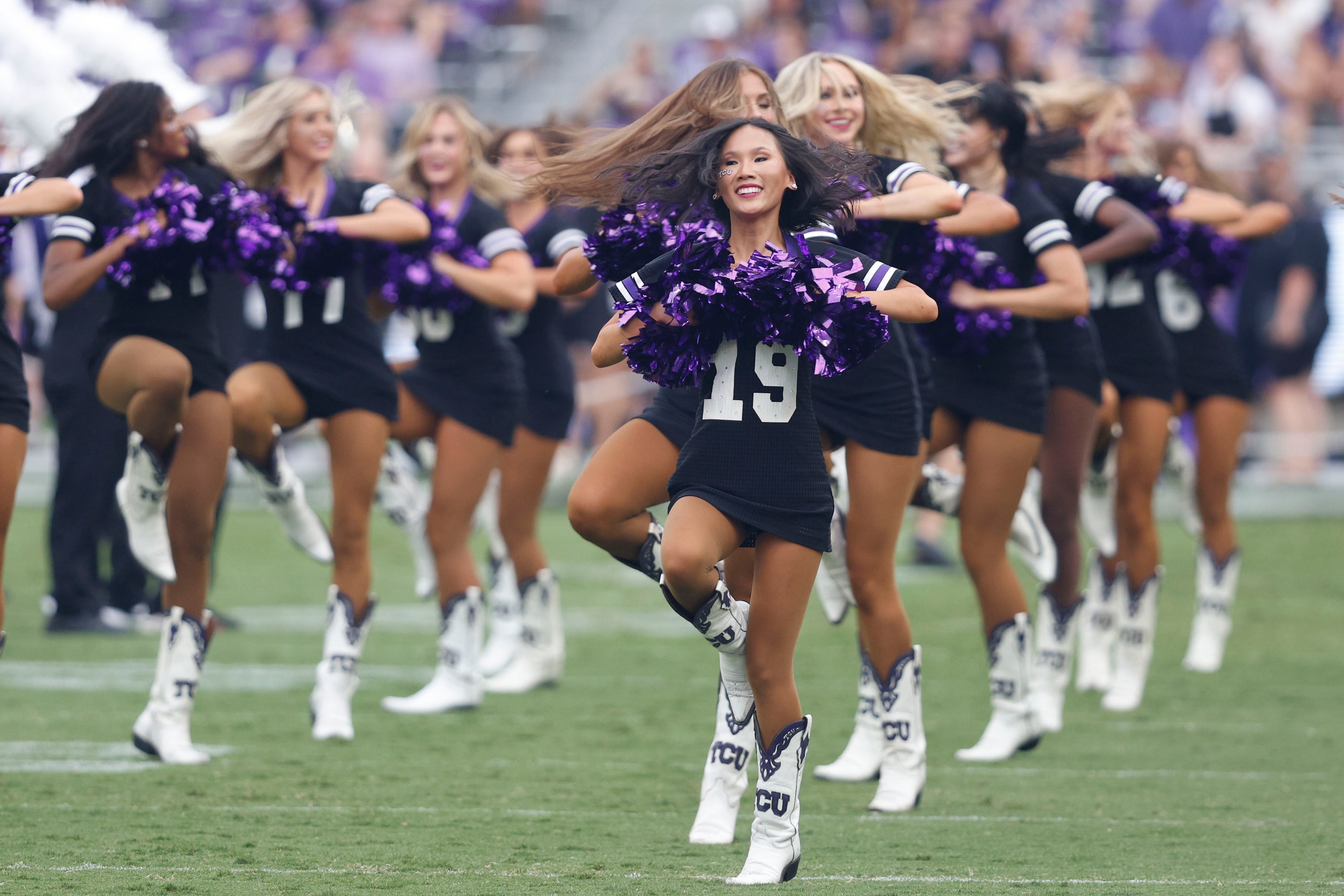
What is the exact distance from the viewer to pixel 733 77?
4832 mm

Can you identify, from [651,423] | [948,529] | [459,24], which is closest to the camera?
[651,423]

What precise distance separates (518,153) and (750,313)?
387 centimetres

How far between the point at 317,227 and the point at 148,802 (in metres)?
2.01

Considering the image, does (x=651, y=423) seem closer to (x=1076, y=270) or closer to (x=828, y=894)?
(x=828, y=894)

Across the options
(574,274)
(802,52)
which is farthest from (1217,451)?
(802,52)

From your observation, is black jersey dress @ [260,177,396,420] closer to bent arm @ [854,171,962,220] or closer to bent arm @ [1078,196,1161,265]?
bent arm @ [854,171,962,220]

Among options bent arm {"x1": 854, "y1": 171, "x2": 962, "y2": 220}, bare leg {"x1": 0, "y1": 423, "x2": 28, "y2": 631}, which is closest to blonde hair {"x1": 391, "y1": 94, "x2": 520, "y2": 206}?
bent arm {"x1": 854, "y1": 171, "x2": 962, "y2": 220}

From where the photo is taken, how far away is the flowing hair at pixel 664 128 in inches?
188

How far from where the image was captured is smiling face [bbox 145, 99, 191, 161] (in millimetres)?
5598

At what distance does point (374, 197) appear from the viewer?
6.30 m

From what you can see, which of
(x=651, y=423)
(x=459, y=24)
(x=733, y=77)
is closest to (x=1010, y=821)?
(x=651, y=423)

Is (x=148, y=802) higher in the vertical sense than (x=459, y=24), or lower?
lower

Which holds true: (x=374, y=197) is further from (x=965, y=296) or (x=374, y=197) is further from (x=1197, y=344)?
(x=1197, y=344)

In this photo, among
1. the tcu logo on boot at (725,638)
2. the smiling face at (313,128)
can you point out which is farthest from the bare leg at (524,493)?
the tcu logo on boot at (725,638)
